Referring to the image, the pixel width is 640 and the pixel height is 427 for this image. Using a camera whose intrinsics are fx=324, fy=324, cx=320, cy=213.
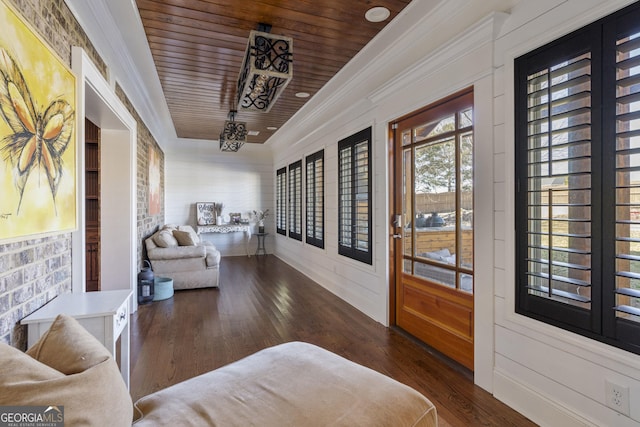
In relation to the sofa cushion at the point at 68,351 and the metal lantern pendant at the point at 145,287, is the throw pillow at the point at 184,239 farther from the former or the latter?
the sofa cushion at the point at 68,351

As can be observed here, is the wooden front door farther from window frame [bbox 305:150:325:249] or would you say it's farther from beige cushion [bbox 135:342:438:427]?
window frame [bbox 305:150:325:249]

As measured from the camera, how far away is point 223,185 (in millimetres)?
8062

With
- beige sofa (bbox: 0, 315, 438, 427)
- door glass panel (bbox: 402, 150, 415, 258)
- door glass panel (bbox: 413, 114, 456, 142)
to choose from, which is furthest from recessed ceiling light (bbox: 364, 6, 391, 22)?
beige sofa (bbox: 0, 315, 438, 427)

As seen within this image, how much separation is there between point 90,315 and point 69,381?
3.38 ft

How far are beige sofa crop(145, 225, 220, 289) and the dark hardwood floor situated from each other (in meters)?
0.18

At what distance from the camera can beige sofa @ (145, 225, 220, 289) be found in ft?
15.5

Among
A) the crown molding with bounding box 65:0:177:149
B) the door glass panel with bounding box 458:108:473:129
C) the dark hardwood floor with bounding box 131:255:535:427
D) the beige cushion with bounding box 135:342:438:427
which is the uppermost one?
the crown molding with bounding box 65:0:177:149

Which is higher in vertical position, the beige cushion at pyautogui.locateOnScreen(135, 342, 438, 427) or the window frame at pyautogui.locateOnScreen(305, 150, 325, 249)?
the window frame at pyautogui.locateOnScreen(305, 150, 325, 249)

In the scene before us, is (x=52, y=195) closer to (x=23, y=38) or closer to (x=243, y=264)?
(x=23, y=38)

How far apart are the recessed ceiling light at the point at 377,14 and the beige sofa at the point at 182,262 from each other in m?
3.89

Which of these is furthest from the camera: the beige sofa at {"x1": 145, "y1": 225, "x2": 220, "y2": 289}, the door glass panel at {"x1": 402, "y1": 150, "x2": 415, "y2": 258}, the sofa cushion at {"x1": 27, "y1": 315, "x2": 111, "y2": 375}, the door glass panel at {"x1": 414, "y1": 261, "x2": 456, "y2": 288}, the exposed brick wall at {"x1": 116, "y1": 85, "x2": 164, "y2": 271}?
the beige sofa at {"x1": 145, "y1": 225, "x2": 220, "y2": 289}

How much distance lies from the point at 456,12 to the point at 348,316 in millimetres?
3035

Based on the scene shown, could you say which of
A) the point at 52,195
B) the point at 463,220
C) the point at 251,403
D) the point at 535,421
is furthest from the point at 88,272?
the point at 535,421

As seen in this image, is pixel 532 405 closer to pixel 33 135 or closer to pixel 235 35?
pixel 33 135
